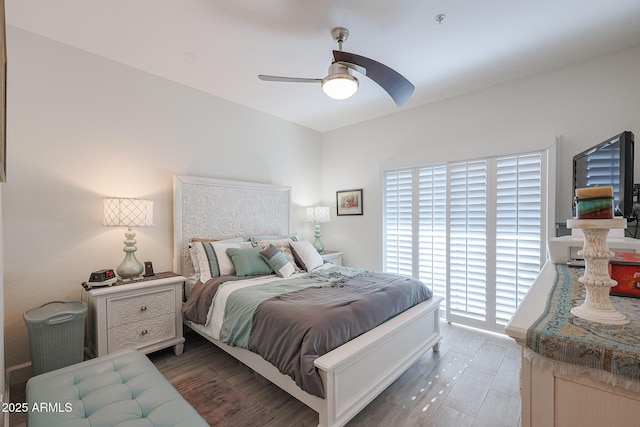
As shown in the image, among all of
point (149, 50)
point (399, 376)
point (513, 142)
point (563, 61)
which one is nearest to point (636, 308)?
point (399, 376)

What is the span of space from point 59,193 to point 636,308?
141 inches

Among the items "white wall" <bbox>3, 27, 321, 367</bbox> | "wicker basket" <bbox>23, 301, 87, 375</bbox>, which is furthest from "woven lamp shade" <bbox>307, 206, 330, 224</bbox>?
"wicker basket" <bbox>23, 301, 87, 375</bbox>

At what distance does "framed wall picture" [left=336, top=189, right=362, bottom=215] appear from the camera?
164 inches

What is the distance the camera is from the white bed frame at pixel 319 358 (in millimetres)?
1626

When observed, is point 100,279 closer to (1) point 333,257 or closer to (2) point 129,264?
(2) point 129,264

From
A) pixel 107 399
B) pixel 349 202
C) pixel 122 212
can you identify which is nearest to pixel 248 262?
pixel 122 212

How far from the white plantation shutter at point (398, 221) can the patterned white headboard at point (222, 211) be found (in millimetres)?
1445

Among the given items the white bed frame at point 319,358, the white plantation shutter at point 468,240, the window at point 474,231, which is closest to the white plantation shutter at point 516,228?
the window at point 474,231

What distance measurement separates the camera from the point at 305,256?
10.4 ft

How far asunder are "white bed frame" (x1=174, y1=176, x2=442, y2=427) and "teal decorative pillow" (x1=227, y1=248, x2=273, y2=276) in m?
0.58

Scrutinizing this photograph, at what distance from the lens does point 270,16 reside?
196 cm

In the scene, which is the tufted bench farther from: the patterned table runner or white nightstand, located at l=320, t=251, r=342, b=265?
white nightstand, located at l=320, t=251, r=342, b=265

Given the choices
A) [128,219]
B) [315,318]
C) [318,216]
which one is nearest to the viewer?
[315,318]

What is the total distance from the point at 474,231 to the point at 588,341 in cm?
260
